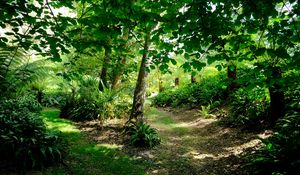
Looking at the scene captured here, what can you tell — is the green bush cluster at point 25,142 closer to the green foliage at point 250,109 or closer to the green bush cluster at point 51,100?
the green foliage at point 250,109

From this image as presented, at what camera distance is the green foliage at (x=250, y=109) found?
8664 mm

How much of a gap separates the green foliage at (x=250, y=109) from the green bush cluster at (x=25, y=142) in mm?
5979

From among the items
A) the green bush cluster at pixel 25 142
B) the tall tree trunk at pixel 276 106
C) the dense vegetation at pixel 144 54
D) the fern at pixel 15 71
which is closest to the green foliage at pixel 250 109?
the dense vegetation at pixel 144 54

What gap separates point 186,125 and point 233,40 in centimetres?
795

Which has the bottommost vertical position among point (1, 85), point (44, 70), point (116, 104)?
point (116, 104)

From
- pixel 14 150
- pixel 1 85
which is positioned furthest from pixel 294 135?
pixel 1 85

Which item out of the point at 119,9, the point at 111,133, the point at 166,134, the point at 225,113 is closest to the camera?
the point at 119,9

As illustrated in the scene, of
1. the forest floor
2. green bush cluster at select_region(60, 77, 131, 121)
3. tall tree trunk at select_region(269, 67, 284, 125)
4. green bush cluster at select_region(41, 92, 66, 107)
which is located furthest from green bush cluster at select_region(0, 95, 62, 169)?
green bush cluster at select_region(41, 92, 66, 107)

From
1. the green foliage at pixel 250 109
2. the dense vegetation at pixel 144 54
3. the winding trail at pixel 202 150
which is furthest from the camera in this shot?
the green foliage at pixel 250 109

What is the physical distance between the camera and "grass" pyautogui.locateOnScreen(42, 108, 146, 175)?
565cm

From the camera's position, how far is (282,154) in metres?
5.18

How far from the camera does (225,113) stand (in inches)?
434

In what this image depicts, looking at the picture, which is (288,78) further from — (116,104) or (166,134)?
(116,104)

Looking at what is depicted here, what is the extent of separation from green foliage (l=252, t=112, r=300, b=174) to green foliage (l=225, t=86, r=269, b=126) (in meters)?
2.54
